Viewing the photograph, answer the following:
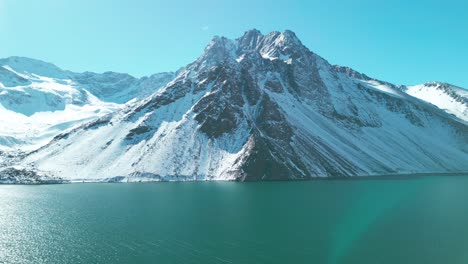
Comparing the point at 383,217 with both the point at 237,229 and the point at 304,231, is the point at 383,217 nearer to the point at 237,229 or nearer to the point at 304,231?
the point at 304,231

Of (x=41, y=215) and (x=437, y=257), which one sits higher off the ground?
(x=437, y=257)

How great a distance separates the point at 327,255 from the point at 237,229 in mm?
25123

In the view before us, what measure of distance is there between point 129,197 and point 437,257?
105m

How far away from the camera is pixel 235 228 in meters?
87.8

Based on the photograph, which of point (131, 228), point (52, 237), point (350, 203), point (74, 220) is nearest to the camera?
point (52, 237)

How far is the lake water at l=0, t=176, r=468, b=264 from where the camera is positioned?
6831cm

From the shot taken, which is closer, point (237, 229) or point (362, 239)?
point (362, 239)

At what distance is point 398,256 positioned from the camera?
Result: 66000 millimetres

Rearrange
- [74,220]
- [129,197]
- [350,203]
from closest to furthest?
[74,220], [350,203], [129,197]

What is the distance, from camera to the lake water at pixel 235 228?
224 feet

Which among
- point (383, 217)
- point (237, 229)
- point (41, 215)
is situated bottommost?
point (41, 215)

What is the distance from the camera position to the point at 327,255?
67.1 m

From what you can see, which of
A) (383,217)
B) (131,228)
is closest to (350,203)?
(383,217)

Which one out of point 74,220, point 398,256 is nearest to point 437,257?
point 398,256
